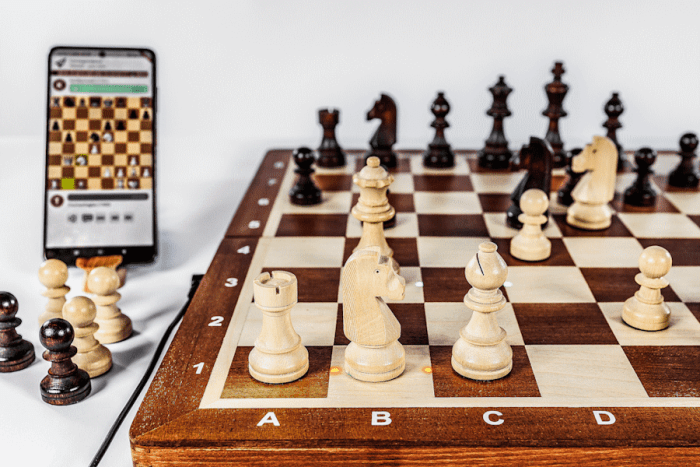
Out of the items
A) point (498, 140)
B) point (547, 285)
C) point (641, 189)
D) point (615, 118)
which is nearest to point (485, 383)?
point (547, 285)

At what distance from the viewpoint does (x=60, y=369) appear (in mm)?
1389

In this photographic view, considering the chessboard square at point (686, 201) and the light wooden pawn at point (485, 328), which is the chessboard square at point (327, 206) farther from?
the chessboard square at point (686, 201)

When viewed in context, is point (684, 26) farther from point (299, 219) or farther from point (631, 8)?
point (299, 219)

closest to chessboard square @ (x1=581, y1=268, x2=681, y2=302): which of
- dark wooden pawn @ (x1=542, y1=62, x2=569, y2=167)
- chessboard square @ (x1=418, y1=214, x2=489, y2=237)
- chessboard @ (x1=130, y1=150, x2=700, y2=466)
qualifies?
chessboard @ (x1=130, y1=150, x2=700, y2=466)

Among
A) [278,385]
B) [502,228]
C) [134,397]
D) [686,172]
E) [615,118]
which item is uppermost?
[615,118]

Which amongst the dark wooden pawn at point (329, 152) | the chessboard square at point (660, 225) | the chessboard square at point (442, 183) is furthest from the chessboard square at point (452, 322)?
the dark wooden pawn at point (329, 152)

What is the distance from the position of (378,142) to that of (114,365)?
3.86ft

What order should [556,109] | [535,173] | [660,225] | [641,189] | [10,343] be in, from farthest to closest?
[556,109] < [641,189] < [660,225] < [535,173] < [10,343]

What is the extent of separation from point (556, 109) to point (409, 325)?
1289 mm

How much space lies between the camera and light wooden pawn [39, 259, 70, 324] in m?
1.61

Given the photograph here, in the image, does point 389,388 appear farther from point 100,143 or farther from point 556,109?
point 556,109

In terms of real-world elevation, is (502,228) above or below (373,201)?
below

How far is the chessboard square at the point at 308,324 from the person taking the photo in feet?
4.57

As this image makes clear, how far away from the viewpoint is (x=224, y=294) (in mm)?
1581
